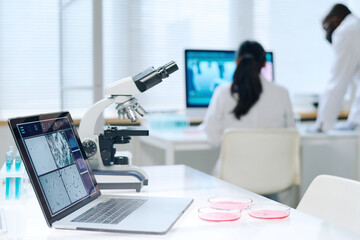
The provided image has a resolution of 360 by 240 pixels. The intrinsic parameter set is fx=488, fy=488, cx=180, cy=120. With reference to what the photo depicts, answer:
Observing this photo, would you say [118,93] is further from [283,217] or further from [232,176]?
[232,176]

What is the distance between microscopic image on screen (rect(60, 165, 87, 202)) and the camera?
1.06 meters

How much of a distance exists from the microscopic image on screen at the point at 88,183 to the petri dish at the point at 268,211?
1.22 ft

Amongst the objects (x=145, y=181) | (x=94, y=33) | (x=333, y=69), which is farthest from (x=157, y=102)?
(x=145, y=181)

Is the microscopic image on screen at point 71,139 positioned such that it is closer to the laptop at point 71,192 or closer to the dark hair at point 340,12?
the laptop at point 71,192

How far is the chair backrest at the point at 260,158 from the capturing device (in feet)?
7.52

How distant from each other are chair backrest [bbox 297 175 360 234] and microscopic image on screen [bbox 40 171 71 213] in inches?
25.4

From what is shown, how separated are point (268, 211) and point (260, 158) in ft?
4.23

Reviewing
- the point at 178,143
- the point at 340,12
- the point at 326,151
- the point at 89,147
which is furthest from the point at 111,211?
the point at 340,12

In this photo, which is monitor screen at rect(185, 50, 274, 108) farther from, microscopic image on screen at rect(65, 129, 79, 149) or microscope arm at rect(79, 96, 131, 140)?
microscopic image on screen at rect(65, 129, 79, 149)

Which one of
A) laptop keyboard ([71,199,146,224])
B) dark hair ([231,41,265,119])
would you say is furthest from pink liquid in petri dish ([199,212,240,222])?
dark hair ([231,41,265,119])

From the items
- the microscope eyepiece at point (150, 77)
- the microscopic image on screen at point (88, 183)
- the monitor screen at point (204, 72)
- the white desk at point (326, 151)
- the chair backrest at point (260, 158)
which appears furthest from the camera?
the monitor screen at point (204, 72)

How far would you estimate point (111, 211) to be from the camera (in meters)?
1.04

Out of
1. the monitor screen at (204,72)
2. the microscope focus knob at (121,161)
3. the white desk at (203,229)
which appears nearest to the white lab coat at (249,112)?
the monitor screen at (204,72)

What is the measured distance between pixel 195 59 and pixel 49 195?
84.3 inches
